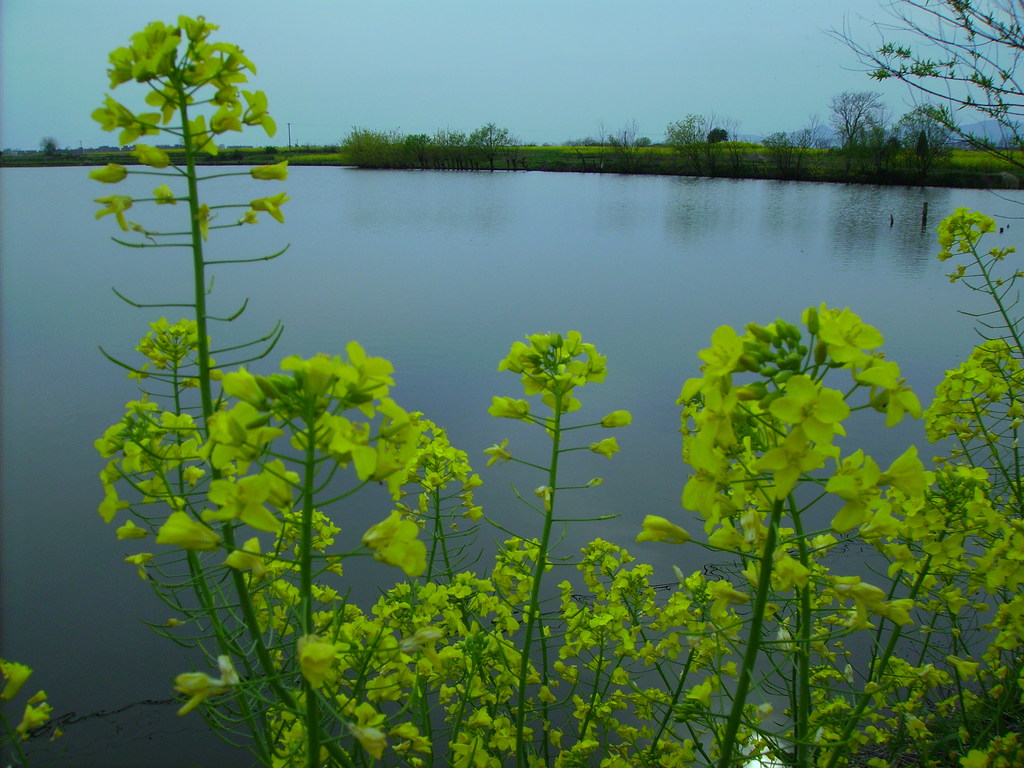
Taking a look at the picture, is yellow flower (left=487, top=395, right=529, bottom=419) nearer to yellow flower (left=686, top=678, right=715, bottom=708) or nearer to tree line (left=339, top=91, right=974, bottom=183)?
yellow flower (left=686, top=678, right=715, bottom=708)

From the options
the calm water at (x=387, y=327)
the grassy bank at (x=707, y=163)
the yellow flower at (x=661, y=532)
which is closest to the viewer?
the yellow flower at (x=661, y=532)

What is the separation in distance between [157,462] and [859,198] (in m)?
20.3

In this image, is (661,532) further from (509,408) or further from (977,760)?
(977,760)

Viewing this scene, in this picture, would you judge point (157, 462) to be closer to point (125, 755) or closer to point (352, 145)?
point (125, 755)

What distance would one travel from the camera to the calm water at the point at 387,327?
259cm

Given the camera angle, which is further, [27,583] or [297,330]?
[297,330]

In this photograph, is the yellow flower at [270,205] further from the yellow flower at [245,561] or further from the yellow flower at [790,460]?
the yellow flower at [790,460]

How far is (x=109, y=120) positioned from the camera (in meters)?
1.27

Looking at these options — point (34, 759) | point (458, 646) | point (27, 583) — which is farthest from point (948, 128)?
point (27, 583)

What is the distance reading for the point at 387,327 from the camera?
218 inches

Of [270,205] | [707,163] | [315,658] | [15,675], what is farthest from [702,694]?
[707,163]

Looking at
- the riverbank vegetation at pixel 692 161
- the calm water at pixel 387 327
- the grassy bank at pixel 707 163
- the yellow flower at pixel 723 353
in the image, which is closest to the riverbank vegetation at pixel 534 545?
the yellow flower at pixel 723 353

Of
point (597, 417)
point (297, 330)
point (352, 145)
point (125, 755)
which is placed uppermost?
point (352, 145)

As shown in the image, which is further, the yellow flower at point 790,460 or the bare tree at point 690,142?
the bare tree at point 690,142
